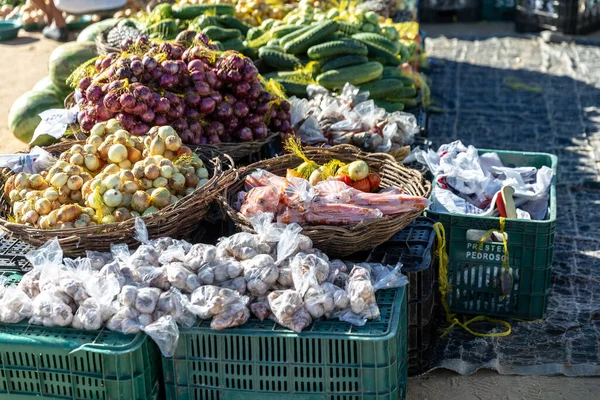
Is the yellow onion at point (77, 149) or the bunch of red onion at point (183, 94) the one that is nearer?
the yellow onion at point (77, 149)

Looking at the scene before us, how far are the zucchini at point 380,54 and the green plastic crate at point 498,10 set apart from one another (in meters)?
5.50

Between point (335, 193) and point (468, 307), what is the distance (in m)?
1.07

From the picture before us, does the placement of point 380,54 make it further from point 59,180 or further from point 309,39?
A: point 59,180

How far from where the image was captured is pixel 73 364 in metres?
2.96

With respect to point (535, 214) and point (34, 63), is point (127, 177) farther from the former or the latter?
point (34, 63)

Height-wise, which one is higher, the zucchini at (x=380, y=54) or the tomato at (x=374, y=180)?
the zucchini at (x=380, y=54)

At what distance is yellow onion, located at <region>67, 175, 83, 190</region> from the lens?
3.61 meters

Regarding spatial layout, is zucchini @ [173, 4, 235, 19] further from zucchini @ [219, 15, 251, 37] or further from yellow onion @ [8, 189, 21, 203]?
yellow onion @ [8, 189, 21, 203]

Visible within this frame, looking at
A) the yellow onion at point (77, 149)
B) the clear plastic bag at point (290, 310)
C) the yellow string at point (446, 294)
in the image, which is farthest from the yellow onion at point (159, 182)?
the yellow string at point (446, 294)

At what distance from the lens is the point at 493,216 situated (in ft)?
13.3

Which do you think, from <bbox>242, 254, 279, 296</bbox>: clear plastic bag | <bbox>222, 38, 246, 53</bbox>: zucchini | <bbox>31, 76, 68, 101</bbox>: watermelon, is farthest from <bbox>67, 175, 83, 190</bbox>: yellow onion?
<bbox>31, 76, 68, 101</bbox>: watermelon

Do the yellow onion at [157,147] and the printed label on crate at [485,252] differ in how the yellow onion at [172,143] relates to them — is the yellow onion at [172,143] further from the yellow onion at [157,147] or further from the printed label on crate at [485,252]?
the printed label on crate at [485,252]

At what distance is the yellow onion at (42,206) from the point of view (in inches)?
139

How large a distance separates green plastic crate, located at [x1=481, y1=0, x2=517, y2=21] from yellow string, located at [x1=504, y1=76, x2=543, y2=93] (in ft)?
9.38
